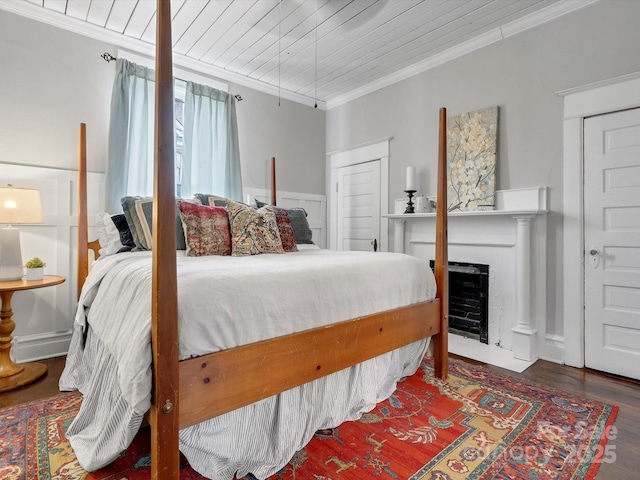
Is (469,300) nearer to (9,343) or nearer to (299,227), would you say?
(299,227)

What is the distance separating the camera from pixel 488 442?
1.56 m

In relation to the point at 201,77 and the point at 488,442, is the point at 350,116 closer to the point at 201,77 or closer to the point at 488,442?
the point at 201,77

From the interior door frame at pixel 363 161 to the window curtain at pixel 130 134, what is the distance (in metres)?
2.14

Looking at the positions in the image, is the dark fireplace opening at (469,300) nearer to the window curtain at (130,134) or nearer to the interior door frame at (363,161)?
the interior door frame at (363,161)

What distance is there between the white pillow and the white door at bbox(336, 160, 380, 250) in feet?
8.21

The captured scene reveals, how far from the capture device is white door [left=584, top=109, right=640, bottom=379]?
2260mm

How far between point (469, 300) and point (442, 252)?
112 centimetres

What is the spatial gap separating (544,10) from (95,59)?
11.5 feet

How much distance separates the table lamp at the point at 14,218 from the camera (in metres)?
2.11

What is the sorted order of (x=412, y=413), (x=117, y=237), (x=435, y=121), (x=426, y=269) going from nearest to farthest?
(x=412, y=413), (x=426, y=269), (x=117, y=237), (x=435, y=121)

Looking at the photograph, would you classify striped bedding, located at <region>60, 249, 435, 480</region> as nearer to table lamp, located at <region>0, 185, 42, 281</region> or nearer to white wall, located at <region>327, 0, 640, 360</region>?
table lamp, located at <region>0, 185, 42, 281</region>

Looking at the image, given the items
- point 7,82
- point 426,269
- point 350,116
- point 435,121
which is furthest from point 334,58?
point 7,82

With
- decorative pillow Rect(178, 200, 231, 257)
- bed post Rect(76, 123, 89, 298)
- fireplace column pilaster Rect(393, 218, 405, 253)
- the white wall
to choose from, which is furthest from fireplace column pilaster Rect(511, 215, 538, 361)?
bed post Rect(76, 123, 89, 298)

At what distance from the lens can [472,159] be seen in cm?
298
